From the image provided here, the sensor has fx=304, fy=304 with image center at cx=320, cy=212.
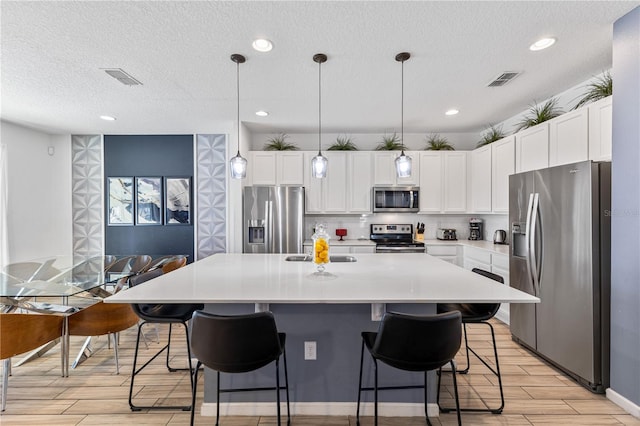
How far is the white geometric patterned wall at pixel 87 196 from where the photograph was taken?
5121mm

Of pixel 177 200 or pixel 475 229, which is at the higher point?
pixel 177 200

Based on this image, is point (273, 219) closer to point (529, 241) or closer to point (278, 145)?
point (278, 145)

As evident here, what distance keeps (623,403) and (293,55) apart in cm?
348

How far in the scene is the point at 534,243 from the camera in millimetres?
2740

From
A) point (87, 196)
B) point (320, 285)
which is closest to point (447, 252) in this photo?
point (320, 285)

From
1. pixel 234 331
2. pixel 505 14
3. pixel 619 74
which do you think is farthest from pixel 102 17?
pixel 619 74

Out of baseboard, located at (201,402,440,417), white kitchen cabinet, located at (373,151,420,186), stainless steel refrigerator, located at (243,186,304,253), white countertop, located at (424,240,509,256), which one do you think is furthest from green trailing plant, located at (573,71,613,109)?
stainless steel refrigerator, located at (243,186,304,253)

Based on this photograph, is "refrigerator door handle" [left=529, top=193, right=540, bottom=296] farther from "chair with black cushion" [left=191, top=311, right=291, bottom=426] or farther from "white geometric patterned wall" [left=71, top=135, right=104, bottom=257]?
"white geometric patterned wall" [left=71, top=135, right=104, bottom=257]

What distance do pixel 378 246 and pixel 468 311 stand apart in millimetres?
2467

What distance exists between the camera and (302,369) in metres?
2.04

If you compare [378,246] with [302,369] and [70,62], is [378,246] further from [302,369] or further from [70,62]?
[70,62]

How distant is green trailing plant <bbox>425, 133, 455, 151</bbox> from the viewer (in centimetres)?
483

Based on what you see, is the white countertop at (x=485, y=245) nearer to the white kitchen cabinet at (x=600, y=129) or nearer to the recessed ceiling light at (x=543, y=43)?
the white kitchen cabinet at (x=600, y=129)

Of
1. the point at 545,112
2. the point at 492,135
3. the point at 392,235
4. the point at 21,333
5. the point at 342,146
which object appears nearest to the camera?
the point at 21,333
